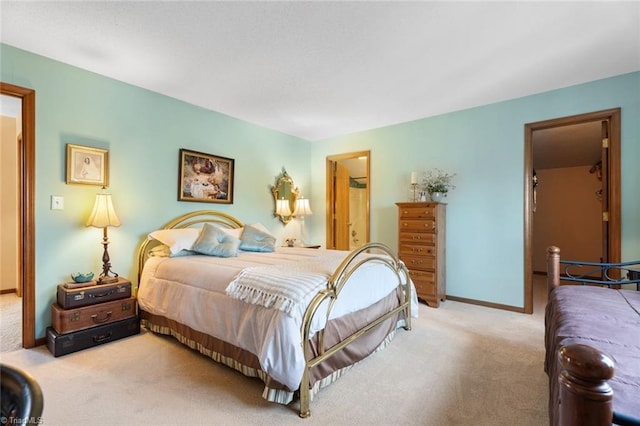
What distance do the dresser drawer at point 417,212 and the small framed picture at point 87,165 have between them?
350 cm

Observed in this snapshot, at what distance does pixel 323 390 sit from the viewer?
6.31 feet

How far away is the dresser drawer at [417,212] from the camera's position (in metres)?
3.74

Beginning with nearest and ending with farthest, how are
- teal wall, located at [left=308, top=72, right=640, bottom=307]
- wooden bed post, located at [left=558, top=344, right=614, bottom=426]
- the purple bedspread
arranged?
1. wooden bed post, located at [left=558, top=344, right=614, bottom=426]
2. the purple bedspread
3. teal wall, located at [left=308, top=72, right=640, bottom=307]

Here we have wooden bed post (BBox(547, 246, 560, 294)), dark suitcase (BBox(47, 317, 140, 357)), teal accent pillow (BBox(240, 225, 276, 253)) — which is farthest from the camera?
teal accent pillow (BBox(240, 225, 276, 253))

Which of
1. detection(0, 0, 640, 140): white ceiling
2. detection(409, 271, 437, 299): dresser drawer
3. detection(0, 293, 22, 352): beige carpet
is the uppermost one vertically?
detection(0, 0, 640, 140): white ceiling

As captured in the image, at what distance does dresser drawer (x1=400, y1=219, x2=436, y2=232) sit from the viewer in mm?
3718

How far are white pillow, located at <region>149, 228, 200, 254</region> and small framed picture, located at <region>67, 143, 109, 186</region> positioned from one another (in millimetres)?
714

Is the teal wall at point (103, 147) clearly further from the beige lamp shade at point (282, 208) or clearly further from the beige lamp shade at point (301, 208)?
the beige lamp shade at point (301, 208)

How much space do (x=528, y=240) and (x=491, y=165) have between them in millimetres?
1019

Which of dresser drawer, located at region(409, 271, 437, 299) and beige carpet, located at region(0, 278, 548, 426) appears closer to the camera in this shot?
beige carpet, located at region(0, 278, 548, 426)

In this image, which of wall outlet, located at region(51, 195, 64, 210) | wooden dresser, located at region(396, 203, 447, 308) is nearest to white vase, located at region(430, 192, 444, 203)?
wooden dresser, located at region(396, 203, 447, 308)

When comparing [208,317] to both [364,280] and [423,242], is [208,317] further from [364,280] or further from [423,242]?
[423,242]

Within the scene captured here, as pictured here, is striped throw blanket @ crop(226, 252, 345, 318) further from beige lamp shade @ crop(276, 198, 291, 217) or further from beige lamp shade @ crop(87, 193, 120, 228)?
beige lamp shade @ crop(276, 198, 291, 217)

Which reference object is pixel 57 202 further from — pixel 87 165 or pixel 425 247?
pixel 425 247
